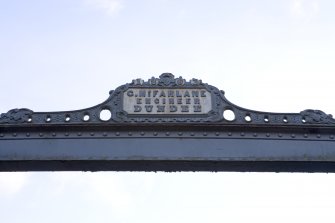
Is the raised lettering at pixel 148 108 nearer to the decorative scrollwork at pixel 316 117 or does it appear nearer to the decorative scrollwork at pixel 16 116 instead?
the decorative scrollwork at pixel 16 116

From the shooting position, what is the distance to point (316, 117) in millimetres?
12984

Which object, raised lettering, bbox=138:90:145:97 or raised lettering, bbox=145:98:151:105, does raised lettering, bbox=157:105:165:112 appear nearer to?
raised lettering, bbox=145:98:151:105

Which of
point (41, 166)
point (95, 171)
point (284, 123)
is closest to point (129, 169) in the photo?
point (95, 171)

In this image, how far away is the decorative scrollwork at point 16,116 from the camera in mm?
12719

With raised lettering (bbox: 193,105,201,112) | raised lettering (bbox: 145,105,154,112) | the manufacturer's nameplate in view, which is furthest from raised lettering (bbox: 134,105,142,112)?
raised lettering (bbox: 193,105,201,112)

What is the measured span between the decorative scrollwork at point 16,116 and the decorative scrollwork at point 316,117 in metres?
5.23

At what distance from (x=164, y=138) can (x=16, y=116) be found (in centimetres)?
282

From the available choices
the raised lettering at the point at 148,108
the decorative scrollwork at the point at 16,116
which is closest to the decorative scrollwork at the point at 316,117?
the raised lettering at the point at 148,108

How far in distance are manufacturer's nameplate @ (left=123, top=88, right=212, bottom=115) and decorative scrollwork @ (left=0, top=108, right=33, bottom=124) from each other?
184 centimetres

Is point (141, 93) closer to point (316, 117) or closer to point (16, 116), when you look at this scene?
point (16, 116)

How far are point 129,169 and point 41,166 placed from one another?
163cm

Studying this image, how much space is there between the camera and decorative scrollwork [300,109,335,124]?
12922 mm

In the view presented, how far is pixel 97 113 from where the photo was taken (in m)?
12.8

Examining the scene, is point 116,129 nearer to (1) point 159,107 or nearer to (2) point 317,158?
(1) point 159,107
